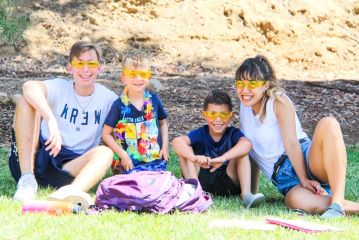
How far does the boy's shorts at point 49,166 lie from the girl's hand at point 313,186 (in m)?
1.78

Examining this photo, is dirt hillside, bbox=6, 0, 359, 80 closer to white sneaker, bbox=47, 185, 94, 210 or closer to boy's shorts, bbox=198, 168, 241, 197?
boy's shorts, bbox=198, 168, 241, 197

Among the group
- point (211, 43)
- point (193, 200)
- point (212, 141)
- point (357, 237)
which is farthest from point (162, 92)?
point (357, 237)

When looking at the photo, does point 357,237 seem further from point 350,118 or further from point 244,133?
point 350,118

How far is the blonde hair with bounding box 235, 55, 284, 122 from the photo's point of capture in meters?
5.52

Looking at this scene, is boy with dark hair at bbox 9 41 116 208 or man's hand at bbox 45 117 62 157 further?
boy with dark hair at bbox 9 41 116 208

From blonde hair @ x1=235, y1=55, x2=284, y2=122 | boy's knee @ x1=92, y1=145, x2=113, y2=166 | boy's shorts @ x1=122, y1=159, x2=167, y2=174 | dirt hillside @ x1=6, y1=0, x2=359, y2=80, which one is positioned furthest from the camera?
dirt hillside @ x1=6, y1=0, x2=359, y2=80

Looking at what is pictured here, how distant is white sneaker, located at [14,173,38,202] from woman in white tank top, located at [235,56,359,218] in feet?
5.58

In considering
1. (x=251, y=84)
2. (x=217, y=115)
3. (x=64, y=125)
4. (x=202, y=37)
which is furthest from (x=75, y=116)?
(x=202, y=37)

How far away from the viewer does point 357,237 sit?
4395mm

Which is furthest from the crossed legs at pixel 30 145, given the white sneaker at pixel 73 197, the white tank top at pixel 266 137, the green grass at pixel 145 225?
the white tank top at pixel 266 137

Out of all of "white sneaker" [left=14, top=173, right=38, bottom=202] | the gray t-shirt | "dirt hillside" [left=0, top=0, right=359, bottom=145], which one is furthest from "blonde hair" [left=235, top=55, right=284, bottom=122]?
"dirt hillside" [left=0, top=0, right=359, bottom=145]

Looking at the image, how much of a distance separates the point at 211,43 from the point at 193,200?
28.8 ft

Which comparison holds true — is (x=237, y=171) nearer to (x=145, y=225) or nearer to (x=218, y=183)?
(x=218, y=183)

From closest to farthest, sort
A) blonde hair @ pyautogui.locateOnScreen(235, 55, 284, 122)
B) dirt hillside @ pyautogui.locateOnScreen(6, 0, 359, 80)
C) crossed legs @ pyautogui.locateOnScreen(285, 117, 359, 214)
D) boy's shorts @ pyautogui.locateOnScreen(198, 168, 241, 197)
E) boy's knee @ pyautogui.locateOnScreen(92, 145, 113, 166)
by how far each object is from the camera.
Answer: crossed legs @ pyautogui.locateOnScreen(285, 117, 359, 214), boy's knee @ pyautogui.locateOnScreen(92, 145, 113, 166), blonde hair @ pyautogui.locateOnScreen(235, 55, 284, 122), boy's shorts @ pyautogui.locateOnScreen(198, 168, 241, 197), dirt hillside @ pyautogui.locateOnScreen(6, 0, 359, 80)
